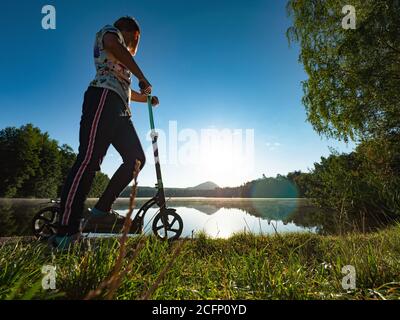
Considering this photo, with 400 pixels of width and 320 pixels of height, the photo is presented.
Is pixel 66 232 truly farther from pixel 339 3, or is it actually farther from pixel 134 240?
pixel 339 3

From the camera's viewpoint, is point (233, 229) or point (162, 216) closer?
point (162, 216)

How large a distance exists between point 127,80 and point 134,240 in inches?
56.4

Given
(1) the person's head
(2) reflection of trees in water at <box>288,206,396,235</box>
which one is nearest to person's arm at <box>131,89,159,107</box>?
(1) the person's head

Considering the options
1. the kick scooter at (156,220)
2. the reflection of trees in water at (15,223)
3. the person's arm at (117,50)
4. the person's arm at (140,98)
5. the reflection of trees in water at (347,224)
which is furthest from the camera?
the reflection of trees in water at (15,223)

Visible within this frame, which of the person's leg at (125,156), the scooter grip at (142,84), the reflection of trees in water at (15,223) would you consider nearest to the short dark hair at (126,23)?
the scooter grip at (142,84)

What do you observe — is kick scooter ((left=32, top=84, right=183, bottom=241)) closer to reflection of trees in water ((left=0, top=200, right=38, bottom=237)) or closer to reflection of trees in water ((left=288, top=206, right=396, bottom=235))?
reflection of trees in water ((left=0, top=200, right=38, bottom=237))

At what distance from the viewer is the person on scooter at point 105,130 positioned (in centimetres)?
239

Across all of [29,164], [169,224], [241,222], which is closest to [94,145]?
[169,224]

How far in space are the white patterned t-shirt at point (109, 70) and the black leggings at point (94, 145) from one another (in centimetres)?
7

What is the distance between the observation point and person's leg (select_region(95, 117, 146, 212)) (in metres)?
2.84

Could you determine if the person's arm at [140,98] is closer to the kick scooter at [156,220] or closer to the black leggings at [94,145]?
the kick scooter at [156,220]

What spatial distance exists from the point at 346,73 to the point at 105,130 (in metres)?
10.7
